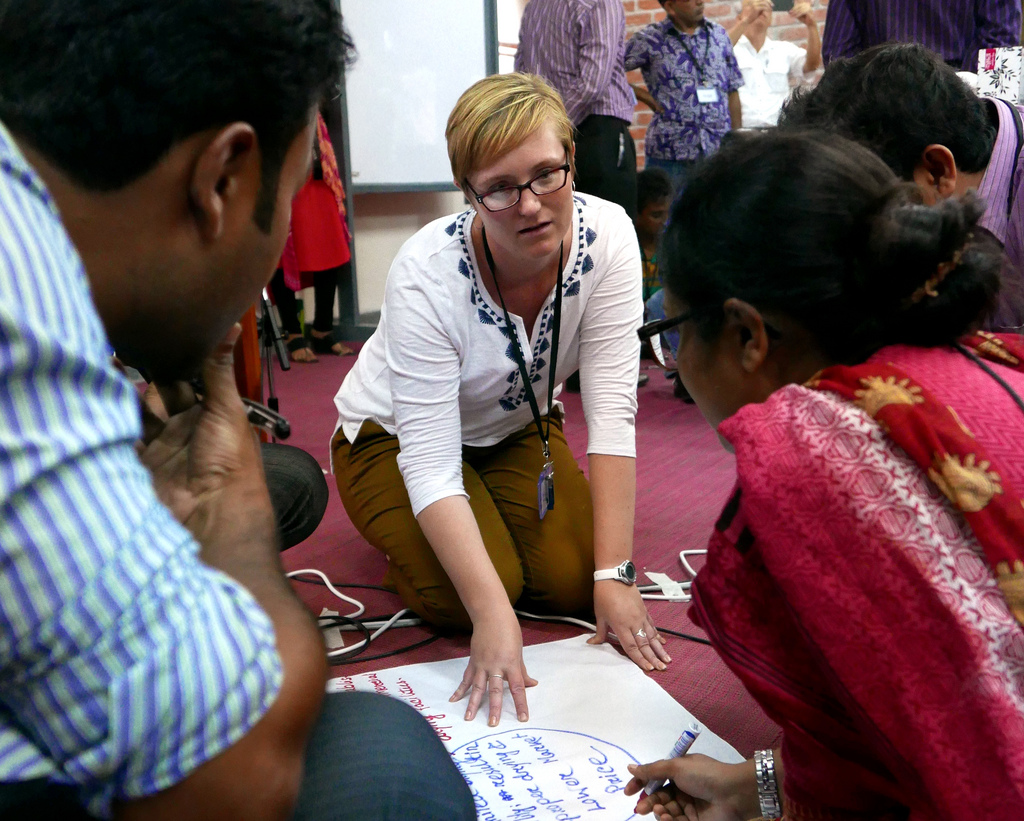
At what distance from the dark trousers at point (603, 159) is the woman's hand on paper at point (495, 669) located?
2203mm

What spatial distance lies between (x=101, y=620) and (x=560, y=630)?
1.26 m

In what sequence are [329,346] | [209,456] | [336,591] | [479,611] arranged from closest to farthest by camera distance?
[209,456] < [479,611] < [336,591] < [329,346]

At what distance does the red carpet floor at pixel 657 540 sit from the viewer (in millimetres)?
1356

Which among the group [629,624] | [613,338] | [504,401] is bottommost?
[629,624]

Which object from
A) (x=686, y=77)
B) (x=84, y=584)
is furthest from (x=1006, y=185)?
(x=686, y=77)

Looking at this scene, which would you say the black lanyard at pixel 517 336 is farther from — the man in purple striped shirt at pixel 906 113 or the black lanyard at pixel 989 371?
the black lanyard at pixel 989 371

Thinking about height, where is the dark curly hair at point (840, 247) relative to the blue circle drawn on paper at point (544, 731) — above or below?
above

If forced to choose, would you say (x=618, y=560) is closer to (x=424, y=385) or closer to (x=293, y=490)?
(x=424, y=385)

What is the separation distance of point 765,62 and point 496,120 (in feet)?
11.4

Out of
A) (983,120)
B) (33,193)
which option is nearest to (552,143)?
(983,120)

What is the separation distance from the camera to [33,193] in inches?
17.2

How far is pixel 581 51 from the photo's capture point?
10.4 feet

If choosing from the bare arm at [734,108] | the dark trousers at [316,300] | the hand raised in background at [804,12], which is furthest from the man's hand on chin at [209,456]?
the hand raised in background at [804,12]

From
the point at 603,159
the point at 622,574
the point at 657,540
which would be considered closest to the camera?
the point at 622,574
